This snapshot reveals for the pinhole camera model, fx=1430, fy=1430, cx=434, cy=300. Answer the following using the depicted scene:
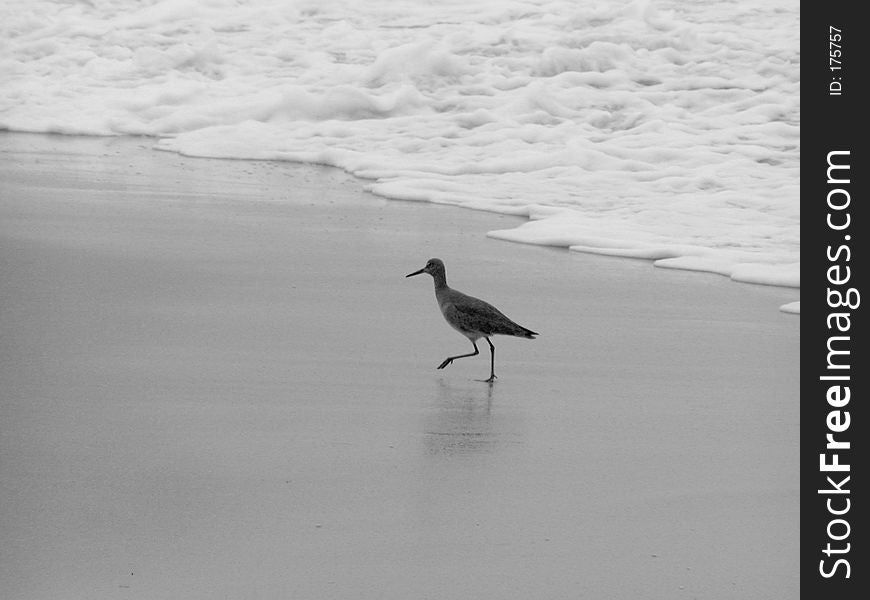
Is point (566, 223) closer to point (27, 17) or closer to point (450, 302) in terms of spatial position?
point (450, 302)

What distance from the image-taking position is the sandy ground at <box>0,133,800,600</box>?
143 inches

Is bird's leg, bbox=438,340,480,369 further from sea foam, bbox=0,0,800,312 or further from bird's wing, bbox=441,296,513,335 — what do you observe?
sea foam, bbox=0,0,800,312

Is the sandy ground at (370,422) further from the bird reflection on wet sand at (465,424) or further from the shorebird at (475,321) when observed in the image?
the shorebird at (475,321)

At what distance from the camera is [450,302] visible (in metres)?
5.95

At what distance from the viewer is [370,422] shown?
4.89m

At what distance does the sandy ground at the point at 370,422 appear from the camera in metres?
3.62

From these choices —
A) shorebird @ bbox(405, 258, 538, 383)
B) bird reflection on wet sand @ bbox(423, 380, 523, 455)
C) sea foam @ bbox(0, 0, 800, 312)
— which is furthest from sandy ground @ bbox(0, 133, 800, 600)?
sea foam @ bbox(0, 0, 800, 312)

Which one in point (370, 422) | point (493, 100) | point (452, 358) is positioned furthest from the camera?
point (493, 100)
